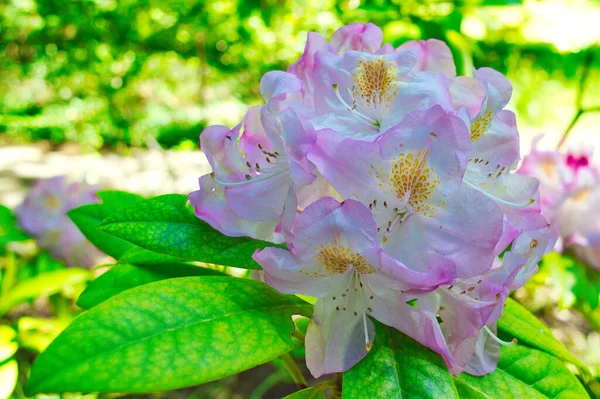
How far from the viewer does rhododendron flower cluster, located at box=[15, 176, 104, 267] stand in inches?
56.3

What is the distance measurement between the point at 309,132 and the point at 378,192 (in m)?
0.08

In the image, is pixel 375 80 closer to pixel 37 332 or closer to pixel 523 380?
A: pixel 523 380

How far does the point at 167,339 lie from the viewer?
41 cm

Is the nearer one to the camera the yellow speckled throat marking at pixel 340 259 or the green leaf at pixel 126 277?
the yellow speckled throat marking at pixel 340 259

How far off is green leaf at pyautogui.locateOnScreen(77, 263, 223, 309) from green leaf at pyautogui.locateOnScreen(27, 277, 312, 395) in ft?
0.47

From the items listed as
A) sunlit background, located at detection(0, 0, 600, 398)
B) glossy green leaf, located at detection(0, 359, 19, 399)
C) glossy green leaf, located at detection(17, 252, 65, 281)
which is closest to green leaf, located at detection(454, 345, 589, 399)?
sunlit background, located at detection(0, 0, 600, 398)

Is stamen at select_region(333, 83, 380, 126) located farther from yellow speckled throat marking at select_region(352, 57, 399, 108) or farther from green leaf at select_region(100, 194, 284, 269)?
green leaf at select_region(100, 194, 284, 269)

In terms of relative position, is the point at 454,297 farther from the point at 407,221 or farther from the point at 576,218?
the point at 576,218

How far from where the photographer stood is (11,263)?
147 centimetres

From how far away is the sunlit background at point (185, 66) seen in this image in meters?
1.71

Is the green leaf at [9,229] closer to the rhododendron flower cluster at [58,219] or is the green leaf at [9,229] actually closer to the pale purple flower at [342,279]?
the rhododendron flower cluster at [58,219]

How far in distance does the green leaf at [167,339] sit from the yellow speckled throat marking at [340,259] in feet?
0.25

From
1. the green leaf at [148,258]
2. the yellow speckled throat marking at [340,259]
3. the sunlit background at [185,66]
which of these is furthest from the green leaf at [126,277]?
the sunlit background at [185,66]

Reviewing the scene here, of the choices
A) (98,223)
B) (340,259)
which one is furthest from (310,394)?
(98,223)
